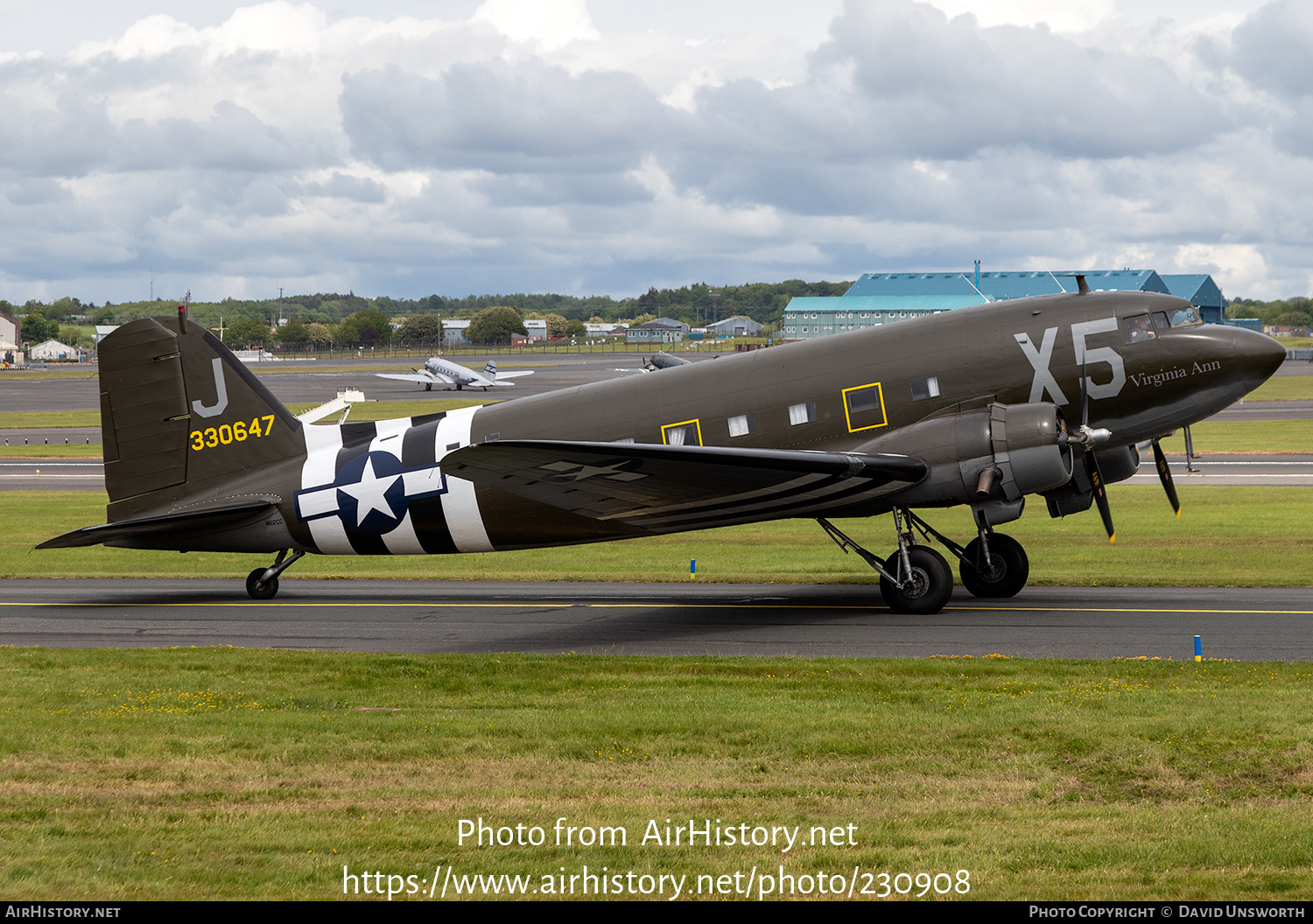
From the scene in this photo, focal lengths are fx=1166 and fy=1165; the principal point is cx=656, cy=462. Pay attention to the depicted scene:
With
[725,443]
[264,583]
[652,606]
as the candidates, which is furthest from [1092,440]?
[264,583]

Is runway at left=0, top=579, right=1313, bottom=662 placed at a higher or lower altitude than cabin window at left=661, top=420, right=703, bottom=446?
lower

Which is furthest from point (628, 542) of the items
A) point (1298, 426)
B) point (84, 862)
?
point (1298, 426)

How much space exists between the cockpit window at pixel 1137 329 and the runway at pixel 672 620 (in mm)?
4645

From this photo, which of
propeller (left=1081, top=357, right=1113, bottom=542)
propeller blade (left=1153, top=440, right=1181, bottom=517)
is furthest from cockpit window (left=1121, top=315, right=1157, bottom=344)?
propeller blade (left=1153, top=440, right=1181, bottom=517)

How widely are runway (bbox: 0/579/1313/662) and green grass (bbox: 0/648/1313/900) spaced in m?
1.73

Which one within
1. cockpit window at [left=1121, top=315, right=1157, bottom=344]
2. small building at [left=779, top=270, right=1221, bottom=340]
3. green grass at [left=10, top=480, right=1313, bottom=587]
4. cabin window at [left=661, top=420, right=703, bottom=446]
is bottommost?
green grass at [left=10, top=480, right=1313, bottom=587]

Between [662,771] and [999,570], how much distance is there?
41.3 feet

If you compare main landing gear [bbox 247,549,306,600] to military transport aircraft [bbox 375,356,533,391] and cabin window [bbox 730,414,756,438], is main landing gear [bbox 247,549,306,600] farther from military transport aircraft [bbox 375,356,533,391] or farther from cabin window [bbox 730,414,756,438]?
military transport aircraft [bbox 375,356,533,391]

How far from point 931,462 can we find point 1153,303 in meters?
4.83

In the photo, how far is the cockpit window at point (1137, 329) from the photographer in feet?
64.7

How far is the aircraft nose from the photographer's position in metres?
19.6

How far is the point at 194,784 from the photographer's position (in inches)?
419

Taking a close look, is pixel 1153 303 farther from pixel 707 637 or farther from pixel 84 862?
pixel 84 862

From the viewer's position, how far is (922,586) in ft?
66.1
